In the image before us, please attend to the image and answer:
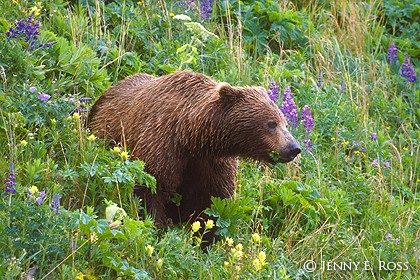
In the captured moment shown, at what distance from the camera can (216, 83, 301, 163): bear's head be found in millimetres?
6246

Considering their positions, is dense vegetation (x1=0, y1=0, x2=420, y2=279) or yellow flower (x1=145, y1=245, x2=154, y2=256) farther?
dense vegetation (x1=0, y1=0, x2=420, y2=279)

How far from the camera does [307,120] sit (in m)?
7.94

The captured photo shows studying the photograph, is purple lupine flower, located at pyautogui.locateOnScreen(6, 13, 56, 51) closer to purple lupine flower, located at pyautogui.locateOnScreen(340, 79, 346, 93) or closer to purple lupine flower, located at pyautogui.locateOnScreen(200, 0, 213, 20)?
purple lupine flower, located at pyautogui.locateOnScreen(200, 0, 213, 20)

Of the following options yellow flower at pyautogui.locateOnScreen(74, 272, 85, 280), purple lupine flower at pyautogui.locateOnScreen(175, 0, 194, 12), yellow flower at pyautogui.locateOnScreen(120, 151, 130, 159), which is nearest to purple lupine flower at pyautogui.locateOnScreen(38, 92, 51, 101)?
yellow flower at pyautogui.locateOnScreen(120, 151, 130, 159)

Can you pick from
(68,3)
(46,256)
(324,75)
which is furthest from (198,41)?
(46,256)

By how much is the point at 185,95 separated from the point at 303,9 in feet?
15.5

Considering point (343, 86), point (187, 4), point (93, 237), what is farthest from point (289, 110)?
point (93, 237)

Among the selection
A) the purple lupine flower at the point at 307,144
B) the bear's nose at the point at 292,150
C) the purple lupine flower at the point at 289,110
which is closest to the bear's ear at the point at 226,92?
the bear's nose at the point at 292,150

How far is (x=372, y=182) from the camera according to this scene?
7.92 metres

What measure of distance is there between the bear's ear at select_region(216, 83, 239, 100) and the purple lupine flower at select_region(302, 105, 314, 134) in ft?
5.89

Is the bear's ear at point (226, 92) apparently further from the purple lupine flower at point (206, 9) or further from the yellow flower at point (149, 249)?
the purple lupine flower at point (206, 9)

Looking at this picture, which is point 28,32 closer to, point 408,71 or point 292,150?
point 292,150

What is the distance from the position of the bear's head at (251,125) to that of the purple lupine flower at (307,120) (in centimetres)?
165

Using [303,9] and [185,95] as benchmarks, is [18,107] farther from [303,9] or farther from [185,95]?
[303,9]
